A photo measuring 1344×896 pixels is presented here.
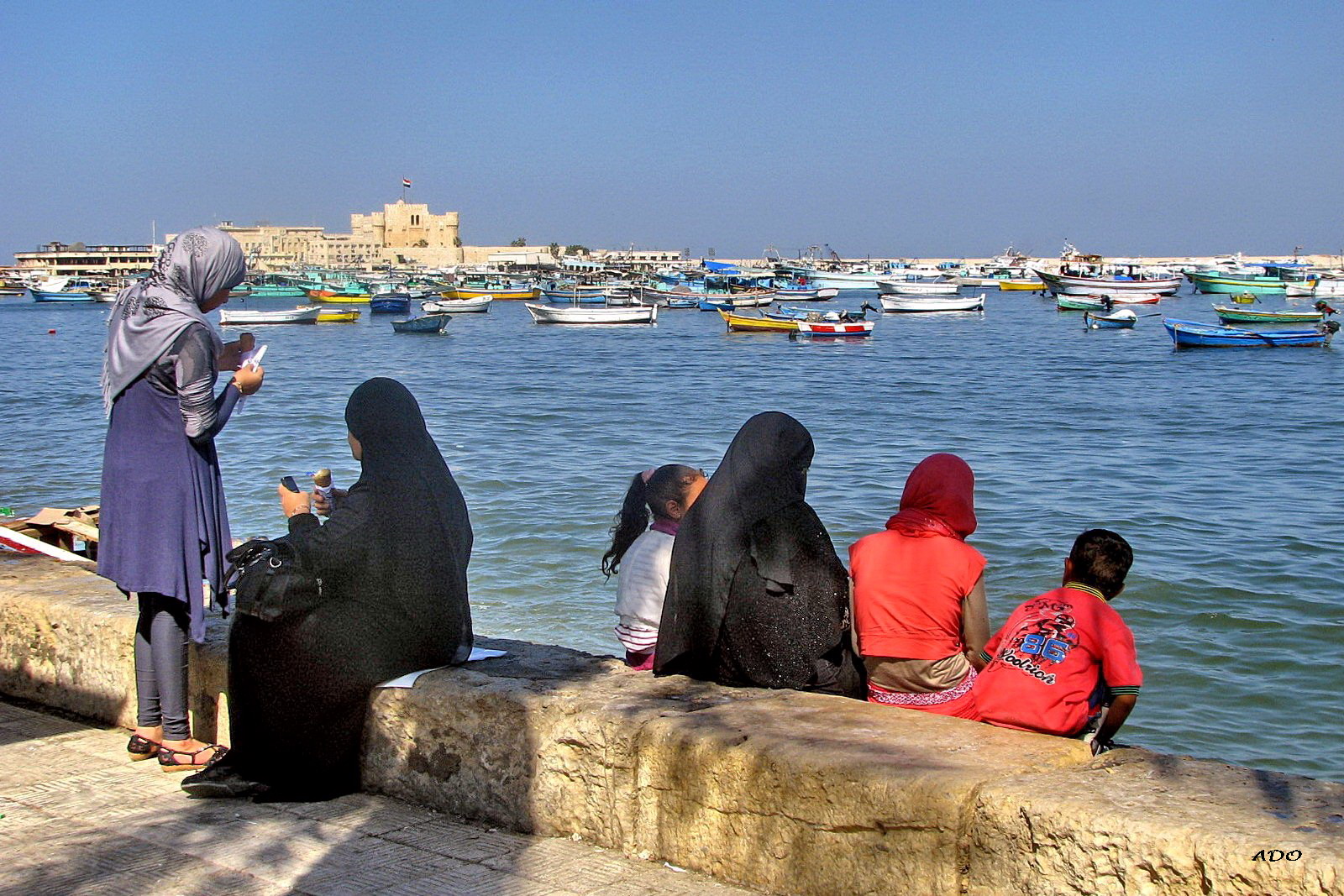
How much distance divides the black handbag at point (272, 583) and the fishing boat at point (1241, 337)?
3945cm

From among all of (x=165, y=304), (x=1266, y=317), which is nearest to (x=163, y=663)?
(x=165, y=304)

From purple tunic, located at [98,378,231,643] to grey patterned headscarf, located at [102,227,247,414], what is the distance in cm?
6

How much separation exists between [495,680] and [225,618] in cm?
118

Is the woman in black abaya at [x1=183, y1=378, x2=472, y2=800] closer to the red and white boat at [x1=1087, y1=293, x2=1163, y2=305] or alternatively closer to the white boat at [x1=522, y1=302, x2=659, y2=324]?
the white boat at [x1=522, y1=302, x2=659, y2=324]

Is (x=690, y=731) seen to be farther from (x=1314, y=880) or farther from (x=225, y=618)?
(x=225, y=618)

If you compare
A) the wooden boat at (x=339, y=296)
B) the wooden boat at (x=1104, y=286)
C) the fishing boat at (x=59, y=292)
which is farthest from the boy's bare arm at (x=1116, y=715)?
the fishing boat at (x=59, y=292)

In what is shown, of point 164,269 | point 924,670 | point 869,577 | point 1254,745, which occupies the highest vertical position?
point 164,269

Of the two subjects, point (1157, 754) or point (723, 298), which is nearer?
point (1157, 754)

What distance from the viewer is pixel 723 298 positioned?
7325cm

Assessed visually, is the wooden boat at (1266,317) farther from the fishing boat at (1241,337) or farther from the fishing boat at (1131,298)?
the fishing boat at (1131,298)

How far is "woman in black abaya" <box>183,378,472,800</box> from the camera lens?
3.08 meters

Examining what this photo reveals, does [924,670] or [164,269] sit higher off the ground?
[164,269]

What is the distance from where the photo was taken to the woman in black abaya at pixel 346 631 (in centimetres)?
308

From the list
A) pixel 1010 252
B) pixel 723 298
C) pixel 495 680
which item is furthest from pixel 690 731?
pixel 1010 252
